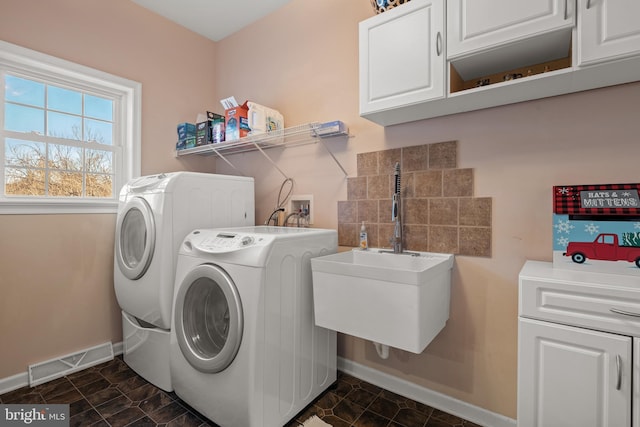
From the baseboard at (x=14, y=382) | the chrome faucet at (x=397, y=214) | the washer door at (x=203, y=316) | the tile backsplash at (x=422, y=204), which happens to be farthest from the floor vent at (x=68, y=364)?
the chrome faucet at (x=397, y=214)

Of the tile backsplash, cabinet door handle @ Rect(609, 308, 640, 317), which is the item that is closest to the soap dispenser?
the tile backsplash

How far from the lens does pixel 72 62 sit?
217cm

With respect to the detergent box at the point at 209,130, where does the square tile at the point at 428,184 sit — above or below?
below

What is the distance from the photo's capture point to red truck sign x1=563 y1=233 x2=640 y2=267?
48.8 inches

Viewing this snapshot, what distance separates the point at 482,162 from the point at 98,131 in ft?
8.83

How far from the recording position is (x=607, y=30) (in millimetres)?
Result: 1102

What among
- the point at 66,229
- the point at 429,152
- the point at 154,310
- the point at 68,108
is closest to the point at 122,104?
the point at 68,108

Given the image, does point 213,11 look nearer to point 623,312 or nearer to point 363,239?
point 363,239

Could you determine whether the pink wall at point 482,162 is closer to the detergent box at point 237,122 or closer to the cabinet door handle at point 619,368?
the detergent box at point 237,122

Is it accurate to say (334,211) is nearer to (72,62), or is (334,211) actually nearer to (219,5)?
(219,5)

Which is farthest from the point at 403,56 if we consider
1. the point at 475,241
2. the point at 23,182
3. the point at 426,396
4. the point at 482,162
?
the point at 23,182

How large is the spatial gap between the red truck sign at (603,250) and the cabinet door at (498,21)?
857mm

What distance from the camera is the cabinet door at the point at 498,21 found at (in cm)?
118

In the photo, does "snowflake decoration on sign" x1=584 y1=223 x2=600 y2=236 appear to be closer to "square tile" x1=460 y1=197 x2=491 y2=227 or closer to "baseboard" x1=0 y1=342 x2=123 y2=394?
"square tile" x1=460 y1=197 x2=491 y2=227
